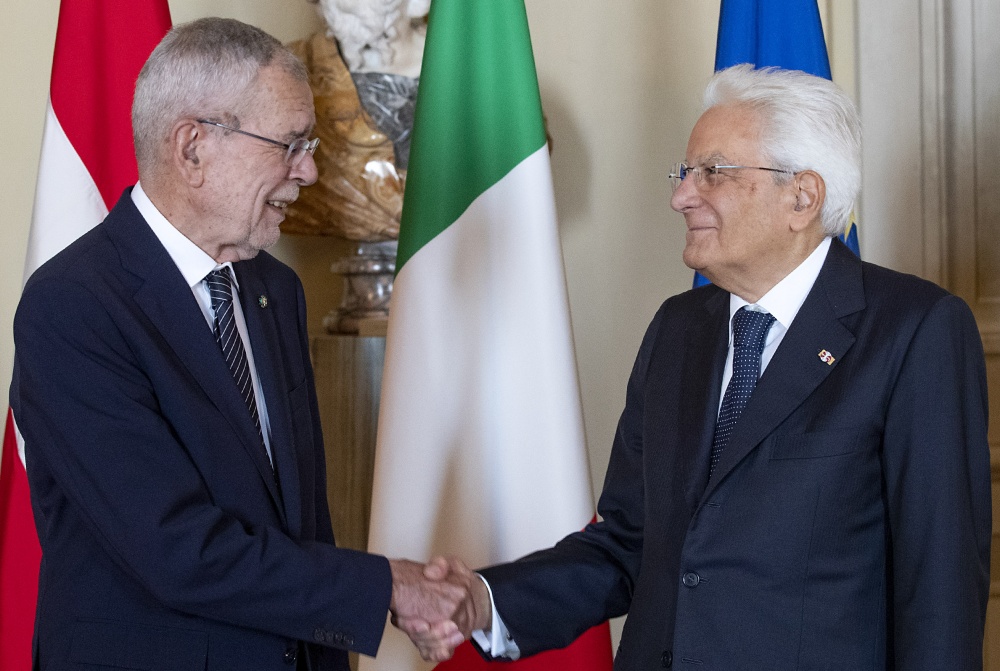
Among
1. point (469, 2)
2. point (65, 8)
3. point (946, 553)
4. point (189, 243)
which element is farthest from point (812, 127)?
point (65, 8)

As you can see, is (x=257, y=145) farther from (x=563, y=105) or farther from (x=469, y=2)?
(x=563, y=105)

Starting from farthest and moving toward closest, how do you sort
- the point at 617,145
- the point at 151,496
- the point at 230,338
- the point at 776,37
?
the point at 617,145
the point at 776,37
the point at 230,338
the point at 151,496

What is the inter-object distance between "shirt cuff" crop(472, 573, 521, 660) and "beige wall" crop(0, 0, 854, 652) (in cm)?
171

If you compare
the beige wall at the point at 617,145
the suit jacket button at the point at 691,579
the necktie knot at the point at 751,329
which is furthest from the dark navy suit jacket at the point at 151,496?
the beige wall at the point at 617,145

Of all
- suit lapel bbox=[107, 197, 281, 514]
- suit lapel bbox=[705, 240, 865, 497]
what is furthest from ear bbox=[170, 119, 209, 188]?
suit lapel bbox=[705, 240, 865, 497]

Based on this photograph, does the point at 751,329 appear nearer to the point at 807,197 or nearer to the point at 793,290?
the point at 793,290

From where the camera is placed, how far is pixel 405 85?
115 inches

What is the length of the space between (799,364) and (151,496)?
98cm

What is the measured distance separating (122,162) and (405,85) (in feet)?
2.45

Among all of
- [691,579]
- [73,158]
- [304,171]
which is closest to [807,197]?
[691,579]

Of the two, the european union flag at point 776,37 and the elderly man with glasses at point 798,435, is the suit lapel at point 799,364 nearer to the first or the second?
the elderly man with glasses at point 798,435

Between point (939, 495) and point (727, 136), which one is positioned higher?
point (727, 136)

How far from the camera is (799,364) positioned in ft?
5.60

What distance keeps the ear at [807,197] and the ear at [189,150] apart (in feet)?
3.16
